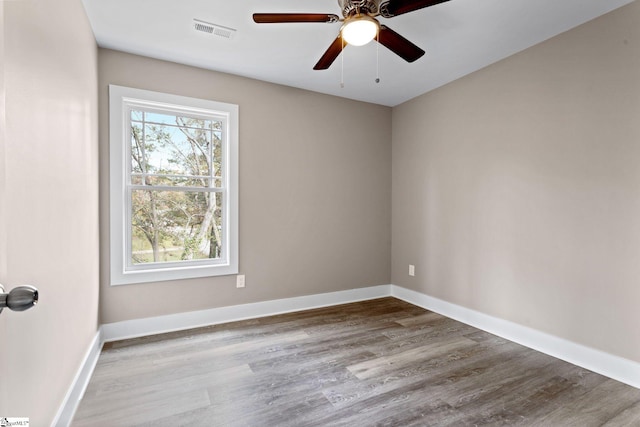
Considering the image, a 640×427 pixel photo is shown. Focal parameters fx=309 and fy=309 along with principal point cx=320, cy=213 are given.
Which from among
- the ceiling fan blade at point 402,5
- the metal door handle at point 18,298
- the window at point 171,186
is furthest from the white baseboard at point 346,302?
the ceiling fan blade at point 402,5

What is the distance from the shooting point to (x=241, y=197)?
3176mm

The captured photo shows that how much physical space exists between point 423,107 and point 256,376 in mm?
3266

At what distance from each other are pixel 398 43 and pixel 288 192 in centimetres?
189

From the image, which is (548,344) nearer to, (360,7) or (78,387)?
(360,7)

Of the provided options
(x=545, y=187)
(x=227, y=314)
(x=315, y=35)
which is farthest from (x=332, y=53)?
(x=227, y=314)

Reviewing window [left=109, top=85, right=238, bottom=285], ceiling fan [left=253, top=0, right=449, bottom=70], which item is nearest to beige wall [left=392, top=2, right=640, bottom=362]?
ceiling fan [left=253, top=0, right=449, bottom=70]

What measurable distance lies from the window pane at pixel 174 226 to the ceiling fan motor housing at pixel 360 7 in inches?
82.1

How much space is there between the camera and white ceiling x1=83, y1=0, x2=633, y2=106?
211 centimetres

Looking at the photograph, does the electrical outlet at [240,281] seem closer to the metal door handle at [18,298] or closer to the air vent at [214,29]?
the air vent at [214,29]

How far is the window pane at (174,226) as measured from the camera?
2.85 meters

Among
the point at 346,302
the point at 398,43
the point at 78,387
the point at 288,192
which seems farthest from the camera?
the point at 346,302

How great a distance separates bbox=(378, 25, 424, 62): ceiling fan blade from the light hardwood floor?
7.22 feet

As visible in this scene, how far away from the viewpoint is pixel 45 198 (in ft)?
4.65

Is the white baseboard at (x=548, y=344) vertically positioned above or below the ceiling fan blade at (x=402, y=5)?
below
